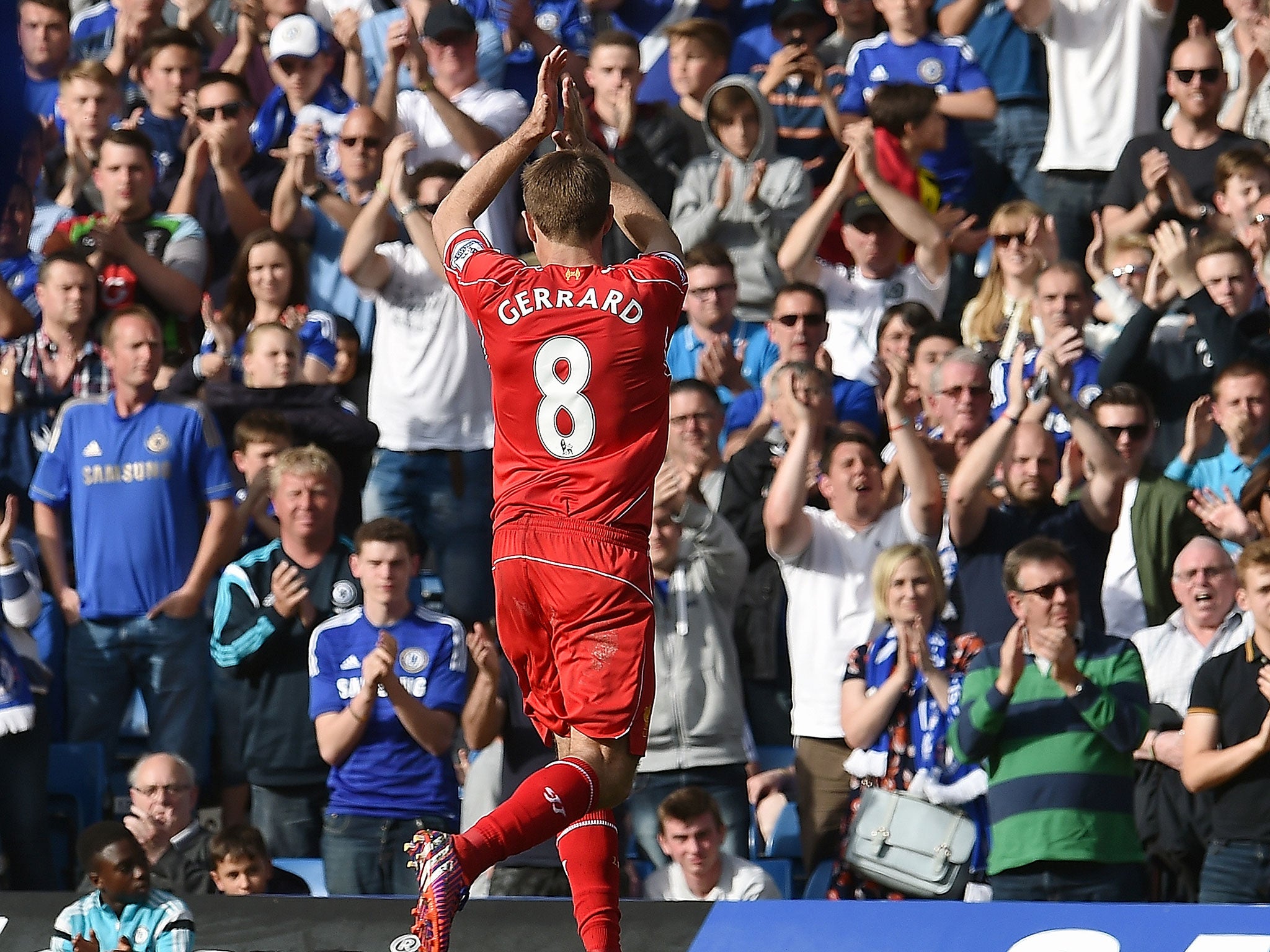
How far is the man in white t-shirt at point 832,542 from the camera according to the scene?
934cm

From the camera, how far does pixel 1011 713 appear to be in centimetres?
829

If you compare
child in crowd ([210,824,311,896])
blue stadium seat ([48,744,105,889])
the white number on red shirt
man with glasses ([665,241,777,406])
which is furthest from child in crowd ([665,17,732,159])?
the white number on red shirt

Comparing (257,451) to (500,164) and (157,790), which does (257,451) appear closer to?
(157,790)

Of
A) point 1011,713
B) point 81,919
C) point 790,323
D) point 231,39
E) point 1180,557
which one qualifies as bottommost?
point 81,919

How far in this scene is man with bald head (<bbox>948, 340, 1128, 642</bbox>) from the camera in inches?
370

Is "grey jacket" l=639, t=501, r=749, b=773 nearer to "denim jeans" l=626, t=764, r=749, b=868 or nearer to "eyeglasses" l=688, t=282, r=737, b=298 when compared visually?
"denim jeans" l=626, t=764, r=749, b=868

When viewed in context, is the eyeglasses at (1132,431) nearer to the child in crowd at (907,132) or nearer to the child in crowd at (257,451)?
the child in crowd at (907,132)

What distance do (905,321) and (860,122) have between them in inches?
61.3

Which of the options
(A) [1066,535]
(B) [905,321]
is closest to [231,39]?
(B) [905,321]

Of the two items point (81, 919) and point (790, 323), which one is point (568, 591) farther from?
point (790, 323)

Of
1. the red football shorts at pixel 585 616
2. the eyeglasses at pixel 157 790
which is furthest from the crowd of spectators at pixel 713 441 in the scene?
the red football shorts at pixel 585 616

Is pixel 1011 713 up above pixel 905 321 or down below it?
below

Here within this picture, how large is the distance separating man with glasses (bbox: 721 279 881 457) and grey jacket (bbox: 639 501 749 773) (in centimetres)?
112

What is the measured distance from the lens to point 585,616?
6301mm
